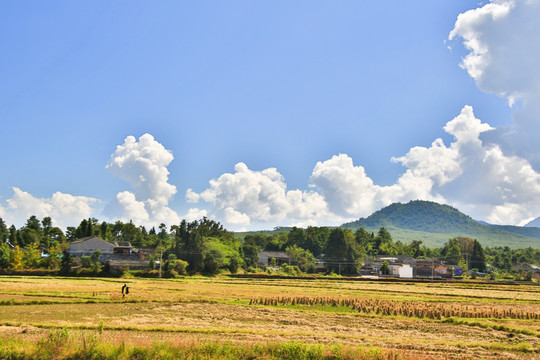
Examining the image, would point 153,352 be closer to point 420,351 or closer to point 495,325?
point 420,351

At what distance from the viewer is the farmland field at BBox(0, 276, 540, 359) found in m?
18.9

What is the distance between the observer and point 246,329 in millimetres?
28891

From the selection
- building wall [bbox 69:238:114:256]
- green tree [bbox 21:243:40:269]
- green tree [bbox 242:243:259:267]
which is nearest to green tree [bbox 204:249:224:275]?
green tree [bbox 242:243:259:267]

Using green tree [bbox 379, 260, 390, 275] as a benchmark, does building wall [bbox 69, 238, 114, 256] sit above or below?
above

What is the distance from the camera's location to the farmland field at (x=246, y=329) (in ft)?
62.0

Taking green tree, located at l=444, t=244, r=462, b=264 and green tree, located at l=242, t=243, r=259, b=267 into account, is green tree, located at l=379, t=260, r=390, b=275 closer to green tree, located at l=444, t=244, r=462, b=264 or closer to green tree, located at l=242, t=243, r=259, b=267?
green tree, located at l=242, t=243, r=259, b=267

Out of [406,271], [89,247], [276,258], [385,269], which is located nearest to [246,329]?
[89,247]

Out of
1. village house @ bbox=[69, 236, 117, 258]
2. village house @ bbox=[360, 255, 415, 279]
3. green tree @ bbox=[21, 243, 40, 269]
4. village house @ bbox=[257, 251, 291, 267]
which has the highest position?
village house @ bbox=[69, 236, 117, 258]

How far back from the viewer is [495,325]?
3453 cm

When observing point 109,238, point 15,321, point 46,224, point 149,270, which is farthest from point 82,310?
point 46,224

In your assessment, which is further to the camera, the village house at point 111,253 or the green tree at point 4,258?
the village house at point 111,253

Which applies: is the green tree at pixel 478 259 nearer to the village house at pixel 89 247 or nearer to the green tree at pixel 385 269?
the green tree at pixel 385 269

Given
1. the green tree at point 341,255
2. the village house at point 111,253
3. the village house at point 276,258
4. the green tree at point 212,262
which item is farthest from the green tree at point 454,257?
the village house at point 111,253

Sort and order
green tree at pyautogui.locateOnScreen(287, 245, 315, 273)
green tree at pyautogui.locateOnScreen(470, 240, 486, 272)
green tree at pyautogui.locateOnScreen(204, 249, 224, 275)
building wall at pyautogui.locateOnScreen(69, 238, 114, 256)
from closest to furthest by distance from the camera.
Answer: green tree at pyautogui.locateOnScreen(204, 249, 224, 275), building wall at pyautogui.locateOnScreen(69, 238, 114, 256), green tree at pyautogui.locateOnScreen(287, 245, 315, 273), green tree at pyautogui.locateOnScreen(470, 240, 486, 272)
